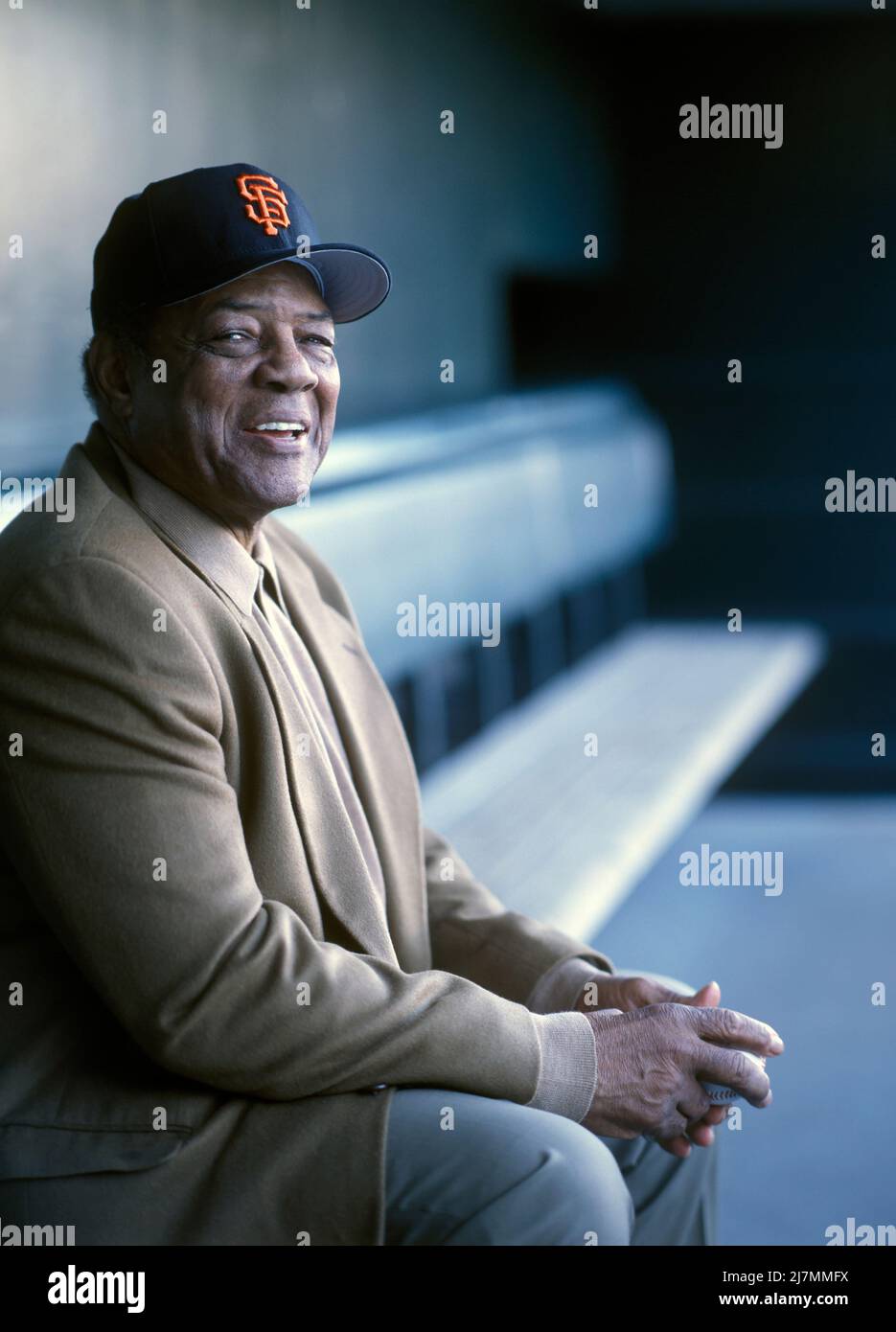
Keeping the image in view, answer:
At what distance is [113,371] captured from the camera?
175cm

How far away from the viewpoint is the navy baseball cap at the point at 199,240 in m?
1.64

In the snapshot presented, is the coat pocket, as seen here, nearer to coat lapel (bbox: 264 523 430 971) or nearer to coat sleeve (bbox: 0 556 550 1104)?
coat sleeve (bbox: 0 556 550 1104)

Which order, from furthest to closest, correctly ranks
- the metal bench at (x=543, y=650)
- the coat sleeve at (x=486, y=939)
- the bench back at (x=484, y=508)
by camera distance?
the bench back at (x=484, y=508)
the metal bench at (x=543, y=650)
the coat sleeve at (x=486, y=939)

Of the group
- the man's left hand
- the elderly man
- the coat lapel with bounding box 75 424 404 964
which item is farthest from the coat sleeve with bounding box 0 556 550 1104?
the man's left hand

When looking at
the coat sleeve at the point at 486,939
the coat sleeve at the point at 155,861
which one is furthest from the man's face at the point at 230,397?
the coat sleeve at the point at 486,939

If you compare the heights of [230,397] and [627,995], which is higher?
[230,397]

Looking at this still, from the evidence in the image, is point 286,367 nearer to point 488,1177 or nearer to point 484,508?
point 488,1177

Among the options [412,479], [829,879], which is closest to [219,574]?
[412,479]

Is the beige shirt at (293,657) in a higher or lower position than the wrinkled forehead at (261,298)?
lower

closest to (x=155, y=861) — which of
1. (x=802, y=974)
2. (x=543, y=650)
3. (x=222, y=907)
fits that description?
(x=222, y=907)

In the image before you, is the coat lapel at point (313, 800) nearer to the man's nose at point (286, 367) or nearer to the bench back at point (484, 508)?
the man's nose at point (286, 367)

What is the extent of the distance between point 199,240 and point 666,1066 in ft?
3.27
